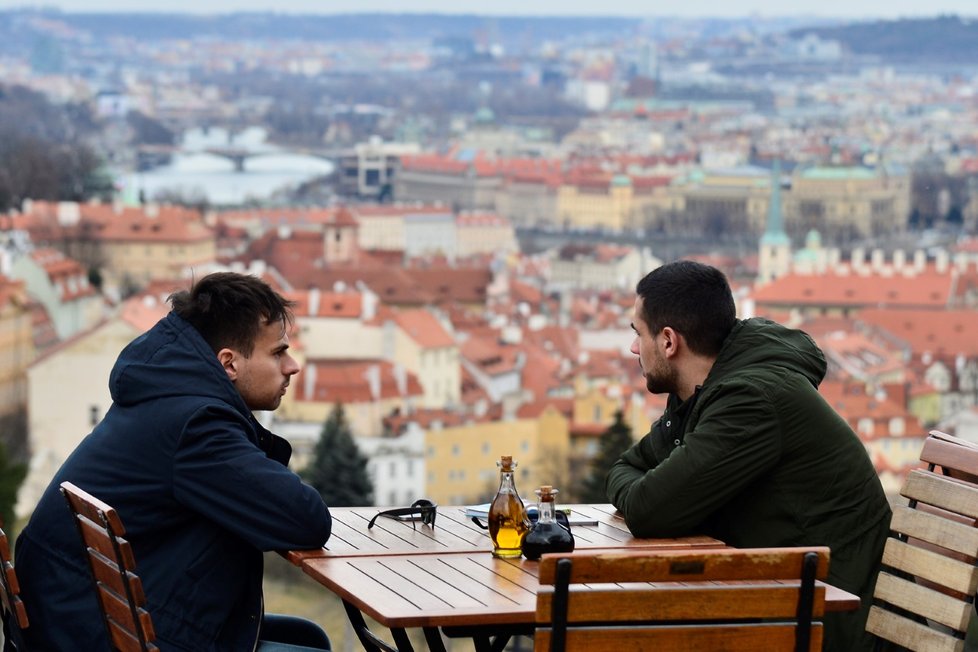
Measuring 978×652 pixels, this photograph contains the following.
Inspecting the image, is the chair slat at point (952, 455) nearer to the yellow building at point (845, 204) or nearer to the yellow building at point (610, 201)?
the yellow building at point (845, 204)

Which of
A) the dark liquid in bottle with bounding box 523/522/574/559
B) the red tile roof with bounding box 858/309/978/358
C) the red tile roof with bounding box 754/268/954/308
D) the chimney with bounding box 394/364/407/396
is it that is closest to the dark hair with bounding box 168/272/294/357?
the dark liquid in bottle with bounding box 523/522/574/559

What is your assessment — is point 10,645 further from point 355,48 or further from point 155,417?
point 355,48

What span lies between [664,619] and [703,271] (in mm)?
547

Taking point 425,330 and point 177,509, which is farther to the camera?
point 425,330

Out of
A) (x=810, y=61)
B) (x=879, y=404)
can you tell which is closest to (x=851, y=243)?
(x=879, y=404)

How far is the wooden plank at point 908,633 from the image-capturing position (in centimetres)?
166

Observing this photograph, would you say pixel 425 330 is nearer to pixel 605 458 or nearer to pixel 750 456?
pixel 605 458

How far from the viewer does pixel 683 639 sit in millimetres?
1371

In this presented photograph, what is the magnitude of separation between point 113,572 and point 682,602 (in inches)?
18.1

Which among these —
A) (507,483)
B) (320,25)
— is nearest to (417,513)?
(507,483)

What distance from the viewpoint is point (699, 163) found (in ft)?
233

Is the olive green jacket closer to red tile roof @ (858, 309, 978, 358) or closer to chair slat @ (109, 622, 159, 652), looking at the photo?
chair slat @ (109, 622, 159, 652)

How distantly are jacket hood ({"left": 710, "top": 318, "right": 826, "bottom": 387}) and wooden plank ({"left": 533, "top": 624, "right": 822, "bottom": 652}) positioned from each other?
1.51 feet

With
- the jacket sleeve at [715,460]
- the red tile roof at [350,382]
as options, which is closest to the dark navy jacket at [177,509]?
the jacket sleeve at [715,460]
